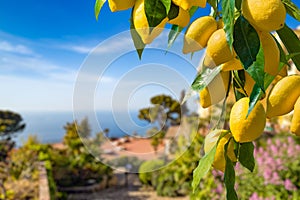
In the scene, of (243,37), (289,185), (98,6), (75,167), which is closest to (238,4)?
(243,37)

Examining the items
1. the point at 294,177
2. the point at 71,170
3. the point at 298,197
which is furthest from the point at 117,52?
the point at 71,170

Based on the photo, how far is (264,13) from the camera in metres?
0.34

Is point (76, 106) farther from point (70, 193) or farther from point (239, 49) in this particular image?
point (70, 193)

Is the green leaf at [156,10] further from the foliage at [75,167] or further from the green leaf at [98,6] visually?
the foliage at [75,167]

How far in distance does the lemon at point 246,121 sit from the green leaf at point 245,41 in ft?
0.19

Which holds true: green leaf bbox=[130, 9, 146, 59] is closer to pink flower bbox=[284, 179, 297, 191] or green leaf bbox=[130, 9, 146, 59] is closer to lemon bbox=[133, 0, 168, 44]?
lemon bbox=[133, 0, 168, 44]

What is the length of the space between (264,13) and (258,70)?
56mm

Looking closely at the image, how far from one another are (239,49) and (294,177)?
325cm

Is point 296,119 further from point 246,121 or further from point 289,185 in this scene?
point 289,185

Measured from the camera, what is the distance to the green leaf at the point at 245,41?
1.11 ft

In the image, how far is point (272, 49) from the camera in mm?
362

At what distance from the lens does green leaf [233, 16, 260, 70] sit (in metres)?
0.34

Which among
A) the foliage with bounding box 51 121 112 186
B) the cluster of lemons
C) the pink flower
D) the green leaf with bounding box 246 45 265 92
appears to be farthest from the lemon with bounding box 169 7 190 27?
the foliage with bounding box 51 121 112 186

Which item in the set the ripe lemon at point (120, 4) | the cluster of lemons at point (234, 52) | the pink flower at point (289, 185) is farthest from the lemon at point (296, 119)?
the pink flower at point (289, 185)
